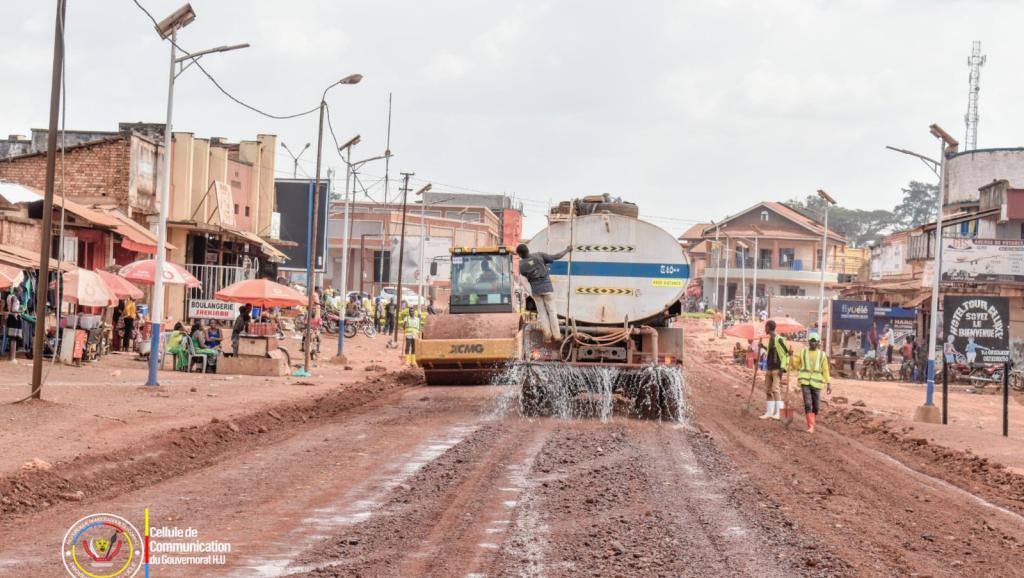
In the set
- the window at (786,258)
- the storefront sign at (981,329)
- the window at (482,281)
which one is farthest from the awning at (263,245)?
the window at (786,258)

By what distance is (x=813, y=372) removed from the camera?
19.4 metres

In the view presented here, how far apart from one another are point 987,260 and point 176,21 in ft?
96.1

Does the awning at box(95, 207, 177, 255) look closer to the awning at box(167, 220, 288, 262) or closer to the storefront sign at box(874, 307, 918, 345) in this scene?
the awning at box(167, 220, 288, 262)

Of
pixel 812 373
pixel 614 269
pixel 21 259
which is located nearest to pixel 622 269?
pixel 614 269

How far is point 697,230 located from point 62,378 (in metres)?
107

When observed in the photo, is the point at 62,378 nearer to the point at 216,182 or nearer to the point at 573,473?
the point at 573,473

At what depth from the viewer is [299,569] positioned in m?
7.62

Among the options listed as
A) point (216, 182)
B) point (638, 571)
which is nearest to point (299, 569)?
point (638, 571)

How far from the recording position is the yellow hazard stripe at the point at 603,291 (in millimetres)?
19281

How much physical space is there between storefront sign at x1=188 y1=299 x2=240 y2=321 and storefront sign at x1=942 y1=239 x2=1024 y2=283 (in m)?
24.2

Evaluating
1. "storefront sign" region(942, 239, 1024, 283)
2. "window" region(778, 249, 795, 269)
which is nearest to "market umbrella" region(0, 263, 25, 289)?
"storefront sign" region(942, 239, 1024, 283)

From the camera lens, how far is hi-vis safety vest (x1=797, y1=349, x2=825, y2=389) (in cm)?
1934

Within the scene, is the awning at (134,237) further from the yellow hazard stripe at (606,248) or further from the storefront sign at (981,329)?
the storefront sign at (981,329)

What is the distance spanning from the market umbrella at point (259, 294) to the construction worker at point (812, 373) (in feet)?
43.0
